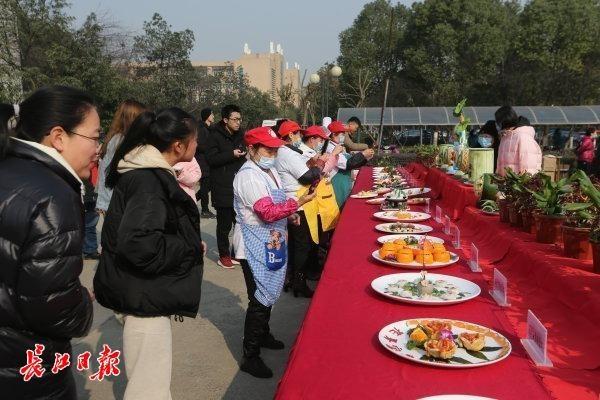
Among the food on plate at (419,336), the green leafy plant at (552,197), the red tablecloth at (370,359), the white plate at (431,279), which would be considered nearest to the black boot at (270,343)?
the red tablecloth at (370,359)

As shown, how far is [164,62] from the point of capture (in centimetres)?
2616

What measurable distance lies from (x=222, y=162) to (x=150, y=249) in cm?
373

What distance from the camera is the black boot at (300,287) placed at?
4.72m

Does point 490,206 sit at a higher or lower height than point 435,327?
higher

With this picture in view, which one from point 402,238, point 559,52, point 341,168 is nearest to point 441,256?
point 402,238

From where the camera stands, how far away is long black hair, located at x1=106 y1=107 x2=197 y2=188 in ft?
6.91

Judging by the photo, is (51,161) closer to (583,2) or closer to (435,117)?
(435,117)

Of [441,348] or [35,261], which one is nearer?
[35,261]

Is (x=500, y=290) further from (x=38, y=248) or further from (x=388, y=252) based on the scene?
(x=38, y=248)

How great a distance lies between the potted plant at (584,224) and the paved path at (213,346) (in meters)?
1.90

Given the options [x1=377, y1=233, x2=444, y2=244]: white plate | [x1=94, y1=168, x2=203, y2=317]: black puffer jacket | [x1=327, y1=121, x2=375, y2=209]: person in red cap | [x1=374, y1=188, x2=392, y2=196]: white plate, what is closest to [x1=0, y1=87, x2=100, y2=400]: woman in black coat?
[x1=94, y1=168, x2=203, y2=317]: black puffer jacket

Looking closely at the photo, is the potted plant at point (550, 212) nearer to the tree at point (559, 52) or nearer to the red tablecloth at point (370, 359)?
the red tablecloth at point (370, 359)

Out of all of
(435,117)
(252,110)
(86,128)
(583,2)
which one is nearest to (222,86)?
(252,110)

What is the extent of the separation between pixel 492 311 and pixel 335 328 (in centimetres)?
64
